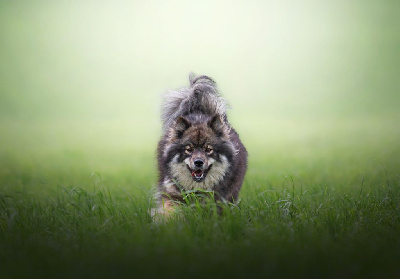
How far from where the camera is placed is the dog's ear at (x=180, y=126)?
20.4ft

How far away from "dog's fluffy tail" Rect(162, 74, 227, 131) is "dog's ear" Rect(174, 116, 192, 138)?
72cm

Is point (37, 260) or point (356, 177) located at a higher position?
point (356, 177)

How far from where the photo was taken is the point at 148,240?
4.64 meters

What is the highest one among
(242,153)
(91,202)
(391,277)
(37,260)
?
(242,153)

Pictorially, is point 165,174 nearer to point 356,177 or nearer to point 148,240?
point 148,240

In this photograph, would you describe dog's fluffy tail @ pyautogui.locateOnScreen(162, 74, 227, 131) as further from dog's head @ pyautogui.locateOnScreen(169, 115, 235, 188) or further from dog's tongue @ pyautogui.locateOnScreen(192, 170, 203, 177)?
dog's tongue @ pyautogui.locateOnScreen(192, 170, 203, 177)

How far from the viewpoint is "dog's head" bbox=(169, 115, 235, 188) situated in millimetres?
5973

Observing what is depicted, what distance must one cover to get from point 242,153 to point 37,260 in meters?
3.74

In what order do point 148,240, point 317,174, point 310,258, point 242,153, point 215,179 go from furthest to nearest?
point 317,174 < point 242,153 < point 215,179 < point 148,240 < point 310,258

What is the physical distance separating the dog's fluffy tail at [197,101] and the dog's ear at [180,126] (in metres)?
0.72

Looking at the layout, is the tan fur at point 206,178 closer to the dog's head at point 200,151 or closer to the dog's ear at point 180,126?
the dog's head at point 200,151

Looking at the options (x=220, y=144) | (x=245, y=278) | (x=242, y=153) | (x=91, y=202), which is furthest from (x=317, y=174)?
(x=245, y=278)

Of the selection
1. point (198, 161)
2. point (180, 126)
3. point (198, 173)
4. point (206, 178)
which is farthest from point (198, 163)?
point (180, 126)

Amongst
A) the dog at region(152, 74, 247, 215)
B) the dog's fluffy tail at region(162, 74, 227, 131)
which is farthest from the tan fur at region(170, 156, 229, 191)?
the dog's fluffy tail at region(162, 74, 227, 131)
